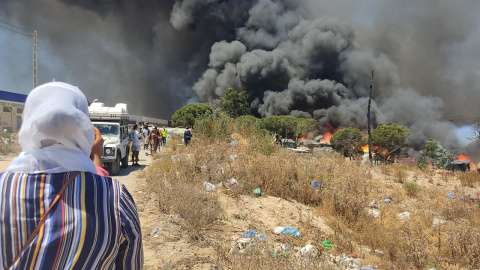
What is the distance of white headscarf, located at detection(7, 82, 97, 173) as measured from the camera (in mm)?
985

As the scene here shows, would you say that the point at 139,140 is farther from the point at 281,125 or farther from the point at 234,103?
the point at 234,103

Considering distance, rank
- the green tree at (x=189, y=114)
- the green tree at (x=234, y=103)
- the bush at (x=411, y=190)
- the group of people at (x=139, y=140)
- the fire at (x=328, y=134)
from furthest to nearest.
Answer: the green tree at (x=189, y=114)
the fire at (x=328, y=134)
the green tree at (x=234, y=103)
the group of people at (x=139, y=140)
the bush at (x=411, y=190)

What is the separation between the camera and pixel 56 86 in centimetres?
109

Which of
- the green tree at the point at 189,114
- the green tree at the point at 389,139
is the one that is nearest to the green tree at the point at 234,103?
the green tree at the point at 189,114

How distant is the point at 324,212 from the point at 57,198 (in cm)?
482

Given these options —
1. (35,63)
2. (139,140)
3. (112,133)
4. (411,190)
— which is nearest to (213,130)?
(112,133)

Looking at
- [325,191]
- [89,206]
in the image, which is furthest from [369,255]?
[89,206]

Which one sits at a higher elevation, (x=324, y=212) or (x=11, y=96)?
(x=11, y=96)

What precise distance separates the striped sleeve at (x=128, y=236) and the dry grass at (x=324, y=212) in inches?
62.5

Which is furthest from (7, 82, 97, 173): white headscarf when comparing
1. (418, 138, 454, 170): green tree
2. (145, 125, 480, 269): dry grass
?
(418, 138, 454, 170): green tree

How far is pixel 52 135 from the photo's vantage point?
100cm

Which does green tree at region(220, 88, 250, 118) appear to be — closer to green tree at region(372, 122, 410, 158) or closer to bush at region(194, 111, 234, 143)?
green tree at region(372, 122, 410, 158)

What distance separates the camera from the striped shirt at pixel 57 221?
94cm

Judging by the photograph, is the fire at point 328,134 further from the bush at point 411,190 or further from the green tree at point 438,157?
the bush at point 411,190
